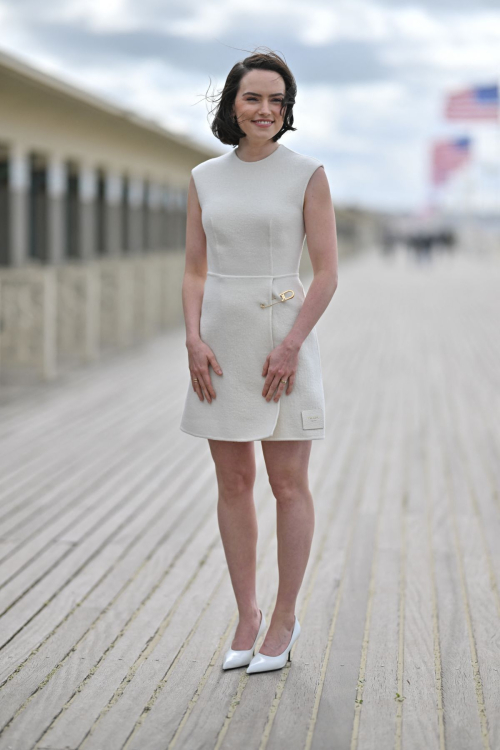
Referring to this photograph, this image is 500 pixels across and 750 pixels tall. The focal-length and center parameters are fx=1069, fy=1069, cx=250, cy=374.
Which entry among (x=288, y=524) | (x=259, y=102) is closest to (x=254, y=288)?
(x=259, y=102)

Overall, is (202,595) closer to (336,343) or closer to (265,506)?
(265,506)

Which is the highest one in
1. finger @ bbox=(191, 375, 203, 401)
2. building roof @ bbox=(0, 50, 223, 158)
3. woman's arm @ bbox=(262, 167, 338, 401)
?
building roof @ bbox=(0, 50, 223, 158)

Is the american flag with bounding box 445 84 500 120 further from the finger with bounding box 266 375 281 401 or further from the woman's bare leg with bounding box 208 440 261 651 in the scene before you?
the finger with bounding box 266 375 281 401

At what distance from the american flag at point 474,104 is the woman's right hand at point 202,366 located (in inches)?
915

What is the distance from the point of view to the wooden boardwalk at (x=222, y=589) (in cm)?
288

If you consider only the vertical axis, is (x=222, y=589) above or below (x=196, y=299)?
below

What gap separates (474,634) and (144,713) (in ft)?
3.98

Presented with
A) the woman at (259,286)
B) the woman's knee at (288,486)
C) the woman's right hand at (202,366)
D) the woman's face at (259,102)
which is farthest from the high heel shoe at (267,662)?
the woman's face at (259,102)

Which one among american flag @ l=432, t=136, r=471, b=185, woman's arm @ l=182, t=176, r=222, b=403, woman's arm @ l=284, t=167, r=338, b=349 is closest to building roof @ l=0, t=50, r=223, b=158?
woman's arm @ l=182, t=176, r=222, b=403

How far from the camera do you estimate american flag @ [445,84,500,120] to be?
24972 mm

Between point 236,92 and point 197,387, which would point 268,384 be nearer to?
point 197,387

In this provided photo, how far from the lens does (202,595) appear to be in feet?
12.8

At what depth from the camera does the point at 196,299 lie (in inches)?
124

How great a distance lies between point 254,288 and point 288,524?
2.36ft
